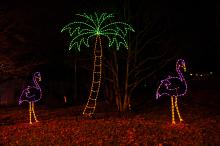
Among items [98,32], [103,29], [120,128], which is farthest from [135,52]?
[120,128]

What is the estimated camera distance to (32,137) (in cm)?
1255

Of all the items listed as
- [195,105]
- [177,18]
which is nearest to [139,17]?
[177,18]

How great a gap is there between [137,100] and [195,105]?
12.1ft

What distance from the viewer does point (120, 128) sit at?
Answer: 44.0 feet

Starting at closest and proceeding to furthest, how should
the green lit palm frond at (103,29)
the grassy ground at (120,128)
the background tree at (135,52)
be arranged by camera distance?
the grassy ground at (120,128)
the green lit palm frond at (103,29)
the background tree at (135,52)

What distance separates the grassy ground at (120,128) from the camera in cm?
1148

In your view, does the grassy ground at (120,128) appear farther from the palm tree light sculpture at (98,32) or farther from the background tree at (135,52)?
the palm tree light sculpture at (98,32)

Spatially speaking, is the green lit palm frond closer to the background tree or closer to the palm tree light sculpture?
the palm tree light sculpture

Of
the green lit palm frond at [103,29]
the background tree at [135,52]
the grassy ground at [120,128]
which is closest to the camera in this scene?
the grassy ground at [120,128]

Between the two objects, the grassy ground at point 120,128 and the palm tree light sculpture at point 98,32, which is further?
the palm tree light sculpture at point 98,32

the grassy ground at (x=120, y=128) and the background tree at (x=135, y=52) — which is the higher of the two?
the background tree at (x=135, y=52)

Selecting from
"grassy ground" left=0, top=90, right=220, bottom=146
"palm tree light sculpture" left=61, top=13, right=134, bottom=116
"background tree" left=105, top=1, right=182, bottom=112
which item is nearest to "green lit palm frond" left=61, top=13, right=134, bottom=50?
"palm tree light sculpture" left=61, top=13, right=134, bottom=116

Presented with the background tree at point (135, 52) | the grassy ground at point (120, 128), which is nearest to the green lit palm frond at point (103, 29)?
the background tree at point (135, 52)

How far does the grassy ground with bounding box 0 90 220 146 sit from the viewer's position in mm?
11477
